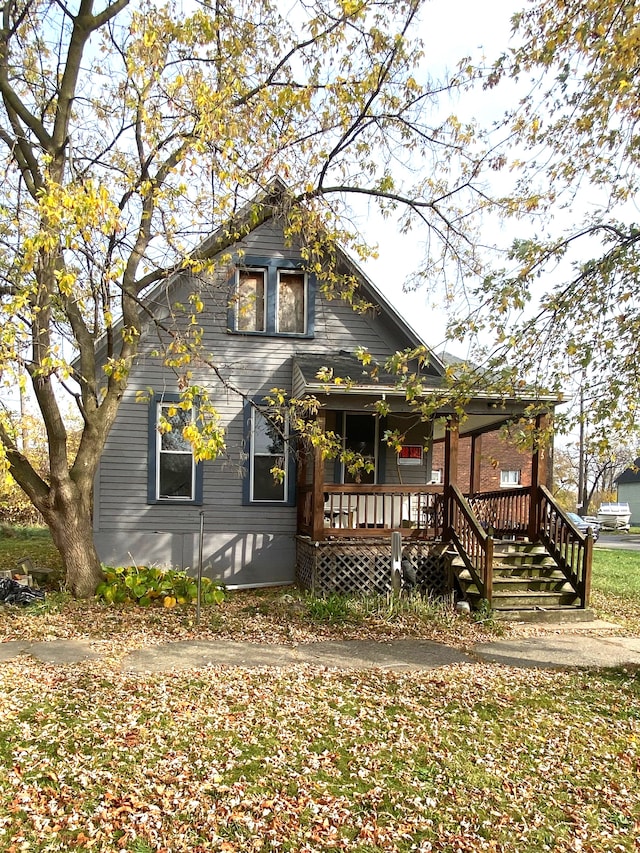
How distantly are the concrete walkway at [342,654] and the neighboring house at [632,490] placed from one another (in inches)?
1914

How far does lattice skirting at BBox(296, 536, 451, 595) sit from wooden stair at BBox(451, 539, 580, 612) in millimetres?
539

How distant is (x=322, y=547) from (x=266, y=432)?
9.50 feet

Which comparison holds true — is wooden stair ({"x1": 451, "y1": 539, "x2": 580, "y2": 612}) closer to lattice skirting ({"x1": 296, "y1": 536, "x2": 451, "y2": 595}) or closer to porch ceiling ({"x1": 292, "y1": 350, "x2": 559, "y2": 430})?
lattice skirting ({"x1": 296, "y1": 536, "x2": 451, "y2": 595})

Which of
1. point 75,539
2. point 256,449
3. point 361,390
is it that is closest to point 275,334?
point 256,449

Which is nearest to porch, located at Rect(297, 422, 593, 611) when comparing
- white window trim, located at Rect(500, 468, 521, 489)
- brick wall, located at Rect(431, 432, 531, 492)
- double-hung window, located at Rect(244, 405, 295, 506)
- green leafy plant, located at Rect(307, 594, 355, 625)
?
green leafy plant, located at Rect(307, 594, 355, 625)

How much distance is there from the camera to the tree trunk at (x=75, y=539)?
29.8 feet

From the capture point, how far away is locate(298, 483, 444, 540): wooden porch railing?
10305 mm

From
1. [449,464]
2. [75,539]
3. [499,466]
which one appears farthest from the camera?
[499,466]

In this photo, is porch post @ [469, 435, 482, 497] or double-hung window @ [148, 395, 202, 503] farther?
porch post @ [469, 435, 482, 497]

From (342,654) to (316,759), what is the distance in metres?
2.73

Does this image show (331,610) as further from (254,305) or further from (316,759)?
(254,305)

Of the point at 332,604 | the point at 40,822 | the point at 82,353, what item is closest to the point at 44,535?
the point at 82,353

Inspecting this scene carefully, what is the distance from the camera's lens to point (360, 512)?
11109 millimetres

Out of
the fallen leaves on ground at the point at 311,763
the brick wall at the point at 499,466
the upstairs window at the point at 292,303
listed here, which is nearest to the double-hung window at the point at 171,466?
the upstairs window at the point at 292,303
